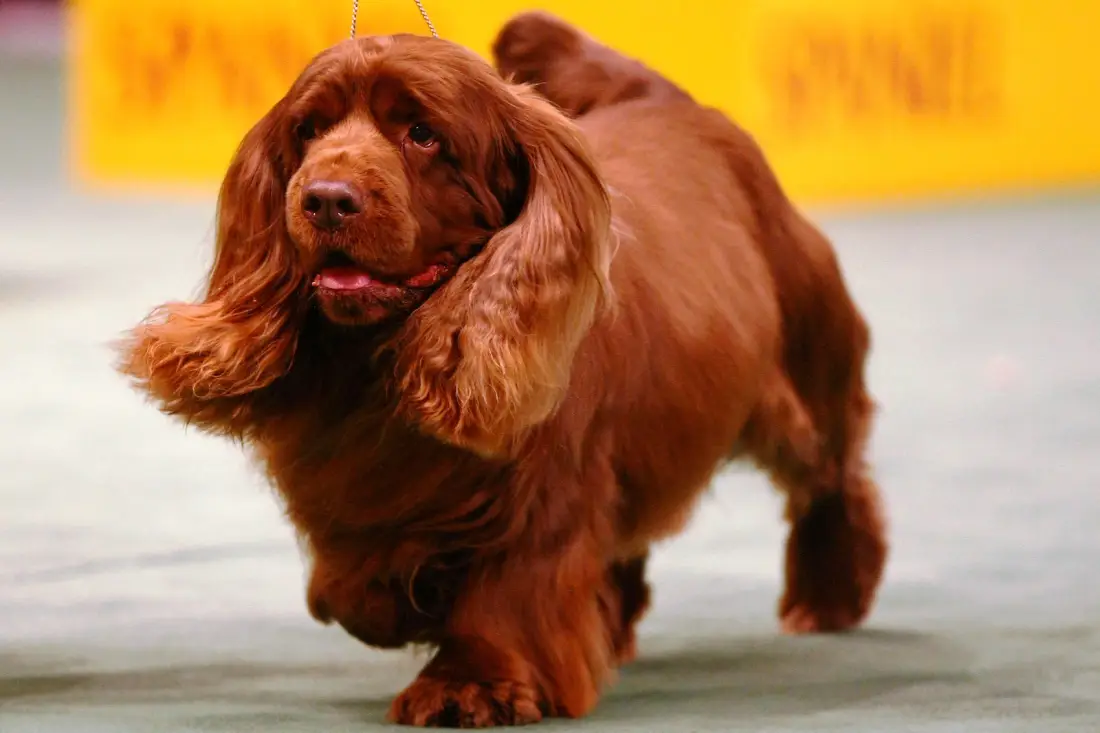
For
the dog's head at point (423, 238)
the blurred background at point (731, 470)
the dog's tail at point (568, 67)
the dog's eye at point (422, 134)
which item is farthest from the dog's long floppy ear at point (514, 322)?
the dog's tail at point (568, 67)

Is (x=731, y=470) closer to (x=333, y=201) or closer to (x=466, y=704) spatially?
(x=466, y=704)

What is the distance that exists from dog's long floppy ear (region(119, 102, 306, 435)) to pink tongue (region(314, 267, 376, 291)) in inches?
3.6

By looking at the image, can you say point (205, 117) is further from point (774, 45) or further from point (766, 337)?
point (766, 337)

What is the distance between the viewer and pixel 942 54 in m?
9.48

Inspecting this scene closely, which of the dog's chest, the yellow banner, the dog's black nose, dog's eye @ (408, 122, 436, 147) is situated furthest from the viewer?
the yellow banner

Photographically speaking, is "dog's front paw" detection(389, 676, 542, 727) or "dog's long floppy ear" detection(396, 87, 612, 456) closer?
"dog's long floppy ear" detection(396, 87, 612, 456)

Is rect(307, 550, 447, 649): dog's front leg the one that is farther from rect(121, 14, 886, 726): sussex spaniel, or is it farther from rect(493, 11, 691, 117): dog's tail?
rect(493, 11, 691, 117): dog's tail

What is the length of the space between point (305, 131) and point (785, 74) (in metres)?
6.68

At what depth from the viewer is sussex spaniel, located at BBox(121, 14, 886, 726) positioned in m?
2.53

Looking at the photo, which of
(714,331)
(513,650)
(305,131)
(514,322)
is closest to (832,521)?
(714,331)

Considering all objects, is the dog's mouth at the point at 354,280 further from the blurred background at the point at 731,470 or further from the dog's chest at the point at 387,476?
the blurred background at the point at 731,470

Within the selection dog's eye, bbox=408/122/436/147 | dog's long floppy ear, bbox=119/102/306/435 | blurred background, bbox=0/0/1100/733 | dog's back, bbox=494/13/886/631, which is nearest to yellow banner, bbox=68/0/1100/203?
Result: blurred background, bbox=0/0/1100/733

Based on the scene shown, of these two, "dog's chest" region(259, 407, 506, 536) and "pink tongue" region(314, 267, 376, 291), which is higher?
"pink tongue" region(314, 267, 376, 291)

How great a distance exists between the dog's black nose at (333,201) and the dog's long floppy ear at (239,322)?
19cm
